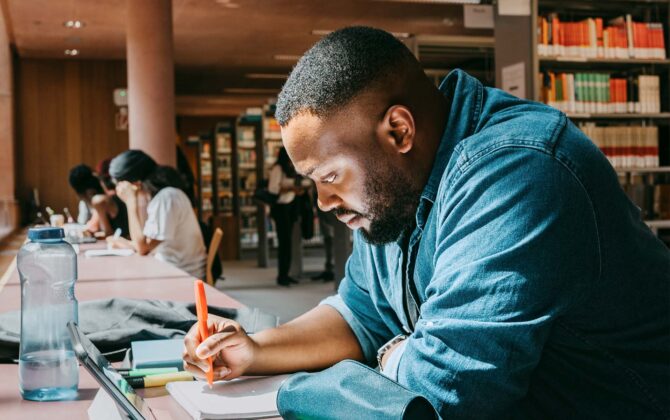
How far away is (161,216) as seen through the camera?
13.6 ft

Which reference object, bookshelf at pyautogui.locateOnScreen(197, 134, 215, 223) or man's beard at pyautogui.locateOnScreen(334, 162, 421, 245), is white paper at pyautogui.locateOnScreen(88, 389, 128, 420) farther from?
bookshelf at pyautogui.locateOnScreen(197, 134, 215, 223)

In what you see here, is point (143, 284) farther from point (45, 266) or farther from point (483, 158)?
point (483, 158)

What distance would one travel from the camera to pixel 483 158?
0.90m

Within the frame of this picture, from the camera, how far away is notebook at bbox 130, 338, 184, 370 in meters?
1.29

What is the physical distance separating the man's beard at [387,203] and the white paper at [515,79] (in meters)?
4.16

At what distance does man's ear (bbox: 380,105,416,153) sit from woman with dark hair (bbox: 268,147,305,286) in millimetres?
6930

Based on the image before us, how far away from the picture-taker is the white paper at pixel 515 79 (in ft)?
16.6

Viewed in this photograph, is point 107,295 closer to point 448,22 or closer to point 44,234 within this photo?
point 44,234

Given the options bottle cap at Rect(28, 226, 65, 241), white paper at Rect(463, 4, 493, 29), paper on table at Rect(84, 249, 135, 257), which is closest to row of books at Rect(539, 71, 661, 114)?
white paper at Rect(463, 4, 493, 29)


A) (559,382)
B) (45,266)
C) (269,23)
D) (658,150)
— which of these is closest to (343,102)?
(559,382)

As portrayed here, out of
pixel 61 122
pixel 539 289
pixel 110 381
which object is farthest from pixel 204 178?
pixel 539 289

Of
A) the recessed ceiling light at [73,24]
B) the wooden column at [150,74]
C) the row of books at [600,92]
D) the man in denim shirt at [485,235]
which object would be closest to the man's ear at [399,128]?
the man in denim shirt at [485,235]

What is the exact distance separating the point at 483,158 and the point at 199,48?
1059cm

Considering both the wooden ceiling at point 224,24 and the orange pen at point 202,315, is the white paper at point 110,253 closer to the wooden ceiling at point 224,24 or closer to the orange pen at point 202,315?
the orange pen at point 202,315
